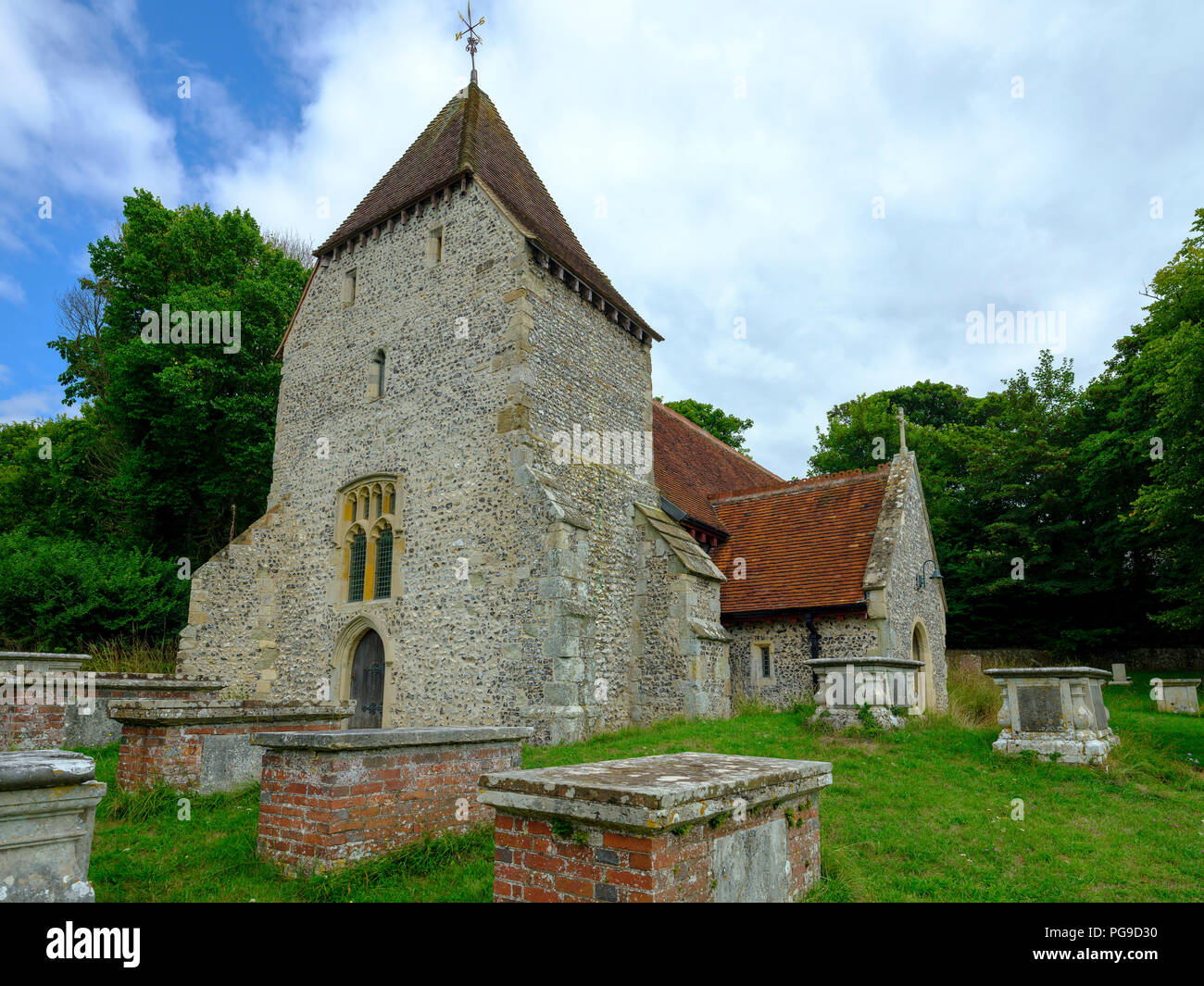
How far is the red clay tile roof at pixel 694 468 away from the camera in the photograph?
1912cm

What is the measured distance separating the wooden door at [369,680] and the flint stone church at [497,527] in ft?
0.22

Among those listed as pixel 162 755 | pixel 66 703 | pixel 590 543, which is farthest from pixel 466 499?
pixel 162 755

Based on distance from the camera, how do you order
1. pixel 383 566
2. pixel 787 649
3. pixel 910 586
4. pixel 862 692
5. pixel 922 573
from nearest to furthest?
pixel 862 692 < pixel 383 566 < pixel 787 649 < pixel 910 586 < pixel 922 573

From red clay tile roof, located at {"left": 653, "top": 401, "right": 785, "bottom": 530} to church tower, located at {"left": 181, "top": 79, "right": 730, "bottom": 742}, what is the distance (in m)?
1.85

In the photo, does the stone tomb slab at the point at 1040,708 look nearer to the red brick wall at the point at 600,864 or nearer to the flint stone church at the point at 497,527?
the flint stone church at the point at 497,527

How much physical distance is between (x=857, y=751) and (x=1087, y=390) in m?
26.8

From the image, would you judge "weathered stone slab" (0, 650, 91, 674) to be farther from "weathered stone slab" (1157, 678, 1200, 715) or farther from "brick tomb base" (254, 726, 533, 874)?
"weathered stone slab" (1157, 678, 1200, 715)

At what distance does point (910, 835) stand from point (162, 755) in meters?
7.13

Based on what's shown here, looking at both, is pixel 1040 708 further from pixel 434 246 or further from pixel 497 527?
pixel 434 246

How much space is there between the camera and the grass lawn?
5238mm

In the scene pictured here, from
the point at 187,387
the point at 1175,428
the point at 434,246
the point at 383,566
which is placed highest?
the point at 434,246

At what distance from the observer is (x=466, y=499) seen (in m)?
14.2

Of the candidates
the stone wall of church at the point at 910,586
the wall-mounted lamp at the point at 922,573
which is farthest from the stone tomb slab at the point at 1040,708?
the wall-mounted lamp at the point at 922,573

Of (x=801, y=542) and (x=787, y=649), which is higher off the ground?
Result: (x=801, y=542)
